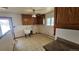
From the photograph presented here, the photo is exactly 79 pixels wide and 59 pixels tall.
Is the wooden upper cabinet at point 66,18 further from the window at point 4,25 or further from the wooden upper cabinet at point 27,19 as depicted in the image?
the window at point 4,25

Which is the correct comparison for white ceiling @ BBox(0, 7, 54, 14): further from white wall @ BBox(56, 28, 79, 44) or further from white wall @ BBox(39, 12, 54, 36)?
white wall @ BBox(56, 28, 79, 44)

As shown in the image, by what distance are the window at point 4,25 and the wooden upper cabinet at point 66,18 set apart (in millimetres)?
433

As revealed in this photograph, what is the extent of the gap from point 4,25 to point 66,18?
558 millimetres

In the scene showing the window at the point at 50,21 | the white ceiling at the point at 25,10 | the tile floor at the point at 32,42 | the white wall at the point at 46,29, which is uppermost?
the white ceiling at the point at 25,10

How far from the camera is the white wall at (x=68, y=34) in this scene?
27.0 inches

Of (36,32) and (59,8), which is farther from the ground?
(59,8)

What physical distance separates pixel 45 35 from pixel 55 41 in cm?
11

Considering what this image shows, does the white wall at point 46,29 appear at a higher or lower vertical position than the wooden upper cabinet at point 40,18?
lower

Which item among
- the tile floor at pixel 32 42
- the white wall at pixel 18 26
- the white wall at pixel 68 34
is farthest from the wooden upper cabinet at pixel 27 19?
the white wall at pixel 68 34

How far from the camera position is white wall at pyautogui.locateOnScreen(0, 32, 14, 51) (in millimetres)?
711

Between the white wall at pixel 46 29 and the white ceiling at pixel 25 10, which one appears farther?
the white wall at pixel 46 29

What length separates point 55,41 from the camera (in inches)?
29.7
